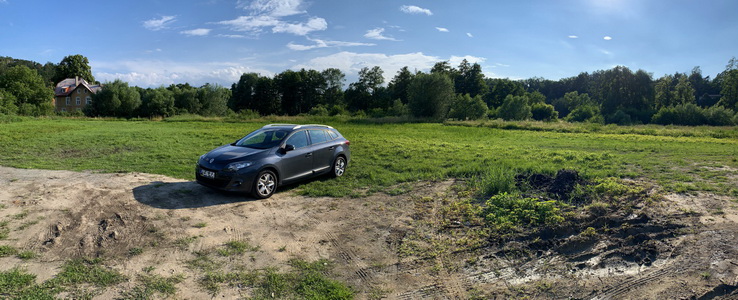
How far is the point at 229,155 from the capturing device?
841cm

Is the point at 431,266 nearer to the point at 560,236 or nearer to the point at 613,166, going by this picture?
the point at 560,236

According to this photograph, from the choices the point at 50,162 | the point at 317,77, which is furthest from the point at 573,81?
the point at 50,162

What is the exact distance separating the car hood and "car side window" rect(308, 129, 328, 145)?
1.61 meters

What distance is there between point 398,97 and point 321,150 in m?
65.4

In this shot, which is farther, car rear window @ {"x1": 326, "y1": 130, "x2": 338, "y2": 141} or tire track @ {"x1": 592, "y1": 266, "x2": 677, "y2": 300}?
car rear window @ {"x1": 326, "y1": 130, "x2": 338, "y2": 141}

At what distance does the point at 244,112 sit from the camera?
47688 millimetres

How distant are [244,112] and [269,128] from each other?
131 feet

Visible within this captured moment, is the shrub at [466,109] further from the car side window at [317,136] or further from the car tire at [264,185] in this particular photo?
the car tire at [264,185]

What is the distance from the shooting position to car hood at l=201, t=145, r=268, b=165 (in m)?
8.22

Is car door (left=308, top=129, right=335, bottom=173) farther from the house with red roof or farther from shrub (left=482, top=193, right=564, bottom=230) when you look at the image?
the house with red roof

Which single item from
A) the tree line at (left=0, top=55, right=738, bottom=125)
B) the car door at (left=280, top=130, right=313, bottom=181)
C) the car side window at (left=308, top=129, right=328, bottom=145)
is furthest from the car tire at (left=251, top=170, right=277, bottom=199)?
the tree line at (left=0, top=55, right=738, bottom=125)

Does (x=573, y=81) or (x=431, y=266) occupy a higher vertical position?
(x=573, y=81)

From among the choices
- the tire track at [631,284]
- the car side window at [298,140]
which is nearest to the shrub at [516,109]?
the car side window at [298,140]

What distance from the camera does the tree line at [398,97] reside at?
5397 centimetres
